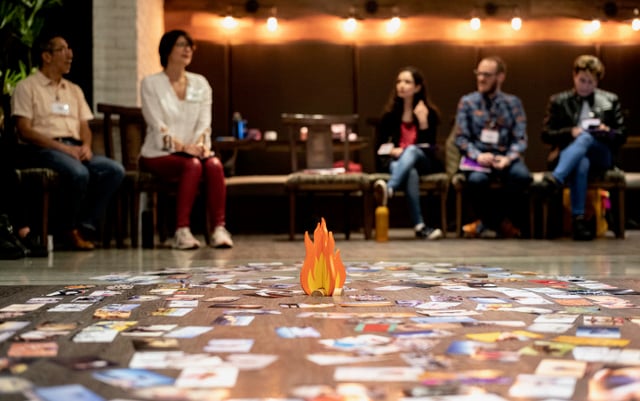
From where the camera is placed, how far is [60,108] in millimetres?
4996

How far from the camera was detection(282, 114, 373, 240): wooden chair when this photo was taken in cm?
581

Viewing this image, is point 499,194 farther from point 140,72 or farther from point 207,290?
point 207,290

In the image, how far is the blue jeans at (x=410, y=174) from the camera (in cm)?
587

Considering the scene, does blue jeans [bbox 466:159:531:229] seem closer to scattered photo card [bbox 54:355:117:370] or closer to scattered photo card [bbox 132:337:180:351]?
scattered photo card [bbox 132:337:180:351]

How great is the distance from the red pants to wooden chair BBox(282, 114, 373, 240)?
83 cm

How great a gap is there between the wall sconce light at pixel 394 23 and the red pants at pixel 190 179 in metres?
3.74

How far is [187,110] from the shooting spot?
518 cm

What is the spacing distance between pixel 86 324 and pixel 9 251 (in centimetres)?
252

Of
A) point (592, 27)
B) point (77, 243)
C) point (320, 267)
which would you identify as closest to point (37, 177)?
point (77, 243)

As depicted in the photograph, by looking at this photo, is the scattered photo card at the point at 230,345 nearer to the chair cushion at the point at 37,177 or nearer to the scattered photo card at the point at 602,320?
the scattered photo card at the point at 602,320

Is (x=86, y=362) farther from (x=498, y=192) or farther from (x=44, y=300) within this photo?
(x=498, y=192)

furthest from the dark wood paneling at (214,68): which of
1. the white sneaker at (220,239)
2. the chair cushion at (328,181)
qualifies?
the white sneaker at (220,239)

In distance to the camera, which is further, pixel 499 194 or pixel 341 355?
pixel 499 194

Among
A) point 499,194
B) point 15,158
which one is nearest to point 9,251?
point 15,158
